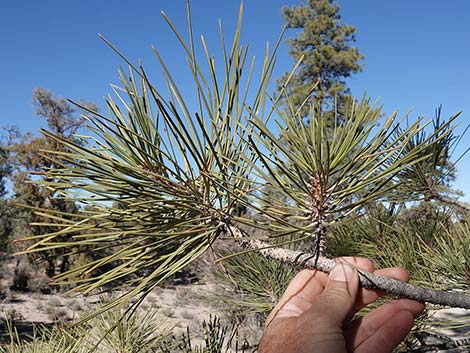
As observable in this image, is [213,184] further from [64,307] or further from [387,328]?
[64,307]

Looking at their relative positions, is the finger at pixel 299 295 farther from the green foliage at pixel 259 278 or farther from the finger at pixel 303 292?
the green foliage at pixel 259 278

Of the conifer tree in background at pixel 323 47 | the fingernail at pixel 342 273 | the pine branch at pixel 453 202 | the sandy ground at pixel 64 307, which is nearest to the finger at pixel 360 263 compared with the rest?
the fingernail at pixel 342 273

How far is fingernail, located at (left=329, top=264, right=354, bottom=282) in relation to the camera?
514 mm

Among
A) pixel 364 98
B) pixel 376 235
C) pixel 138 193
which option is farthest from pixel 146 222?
pixel 376 235

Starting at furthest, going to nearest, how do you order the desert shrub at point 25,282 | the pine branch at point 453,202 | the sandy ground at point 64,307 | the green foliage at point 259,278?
1. the desert shrub at point 25,282
2. the sandy ground at point 64,307
3. the green foliage at point 259,278
4. the pine branch at point 453,202

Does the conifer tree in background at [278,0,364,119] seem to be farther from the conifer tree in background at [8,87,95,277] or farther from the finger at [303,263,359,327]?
the finger at [303,263,359,327]

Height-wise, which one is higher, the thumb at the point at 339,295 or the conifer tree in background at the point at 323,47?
the conifer tree in background at the point at 323,47

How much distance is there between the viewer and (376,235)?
1.44 m

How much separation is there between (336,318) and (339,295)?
1.2 inches

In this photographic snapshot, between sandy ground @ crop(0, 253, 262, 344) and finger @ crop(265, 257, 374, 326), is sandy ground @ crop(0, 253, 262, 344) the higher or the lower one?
the lower one

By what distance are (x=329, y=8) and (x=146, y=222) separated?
37.6 feet

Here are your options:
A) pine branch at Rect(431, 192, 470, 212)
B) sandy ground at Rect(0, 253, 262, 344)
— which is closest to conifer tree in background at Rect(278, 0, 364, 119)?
sandy ground at Rect(0, 253, 262, 344)

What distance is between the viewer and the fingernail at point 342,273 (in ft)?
1.69

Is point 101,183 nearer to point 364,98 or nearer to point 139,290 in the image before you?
point 139,290
